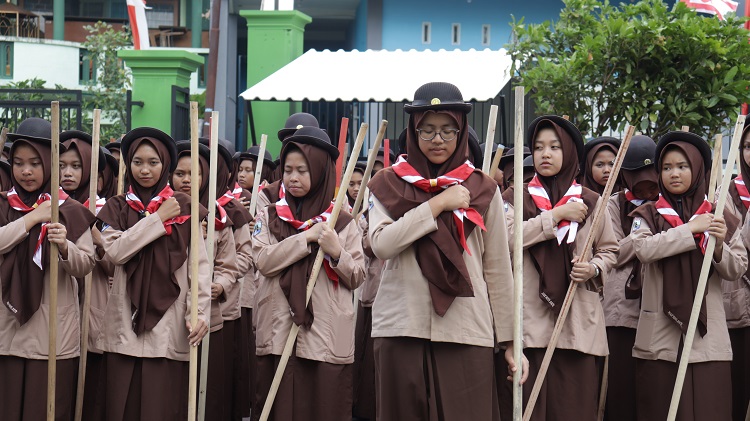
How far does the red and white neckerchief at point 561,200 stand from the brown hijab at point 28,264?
2.56 m

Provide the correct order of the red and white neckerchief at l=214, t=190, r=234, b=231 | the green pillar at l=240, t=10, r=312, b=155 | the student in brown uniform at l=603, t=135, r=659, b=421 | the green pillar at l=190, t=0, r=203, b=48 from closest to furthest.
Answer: the student in brown uniform at l=603, t=135, r=659, b=421 < the red and white neckerchief at l=214, t=190, r=234, b=231 < the green pillar at l=240, t=10, r=312, b=155 < the green pillar at l=190, t=0, r=203, b=48

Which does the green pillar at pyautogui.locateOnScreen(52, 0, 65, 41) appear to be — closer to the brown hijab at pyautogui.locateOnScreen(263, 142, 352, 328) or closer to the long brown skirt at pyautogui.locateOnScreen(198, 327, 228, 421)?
the long brown skirt at pyautogui.locateOnScreen(198, 327, 228, 421)

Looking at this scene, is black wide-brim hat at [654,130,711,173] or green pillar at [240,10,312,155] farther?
green pillar at [240,10,312,155]

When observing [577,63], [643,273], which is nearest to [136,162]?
[643,273]

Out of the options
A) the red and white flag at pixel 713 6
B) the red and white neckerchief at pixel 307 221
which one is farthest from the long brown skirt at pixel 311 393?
the red and white flag at pixel 713 6

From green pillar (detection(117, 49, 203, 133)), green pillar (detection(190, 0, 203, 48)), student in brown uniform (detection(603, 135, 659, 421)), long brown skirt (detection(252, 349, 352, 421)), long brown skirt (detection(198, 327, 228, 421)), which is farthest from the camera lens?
green pillar (detection(190, 0, 203, 48))

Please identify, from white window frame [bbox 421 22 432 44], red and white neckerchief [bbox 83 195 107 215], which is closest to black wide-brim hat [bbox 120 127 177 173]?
red and white neckerchief [bbox 83 195 107 215]

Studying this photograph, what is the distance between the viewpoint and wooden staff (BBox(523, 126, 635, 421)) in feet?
19.2

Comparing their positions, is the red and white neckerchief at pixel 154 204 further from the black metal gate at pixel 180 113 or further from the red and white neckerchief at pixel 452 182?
the black metal gate at pixel 180 113

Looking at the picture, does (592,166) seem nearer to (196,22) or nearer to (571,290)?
(571,290)

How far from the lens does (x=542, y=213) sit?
6141mm

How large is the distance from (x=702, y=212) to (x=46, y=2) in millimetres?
28891

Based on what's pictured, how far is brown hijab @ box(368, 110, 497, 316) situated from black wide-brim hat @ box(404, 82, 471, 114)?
4cm

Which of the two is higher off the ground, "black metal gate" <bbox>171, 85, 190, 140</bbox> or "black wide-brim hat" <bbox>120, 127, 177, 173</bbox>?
"black metal gate" <bbox>171, 85, 190, 140</bbox>
